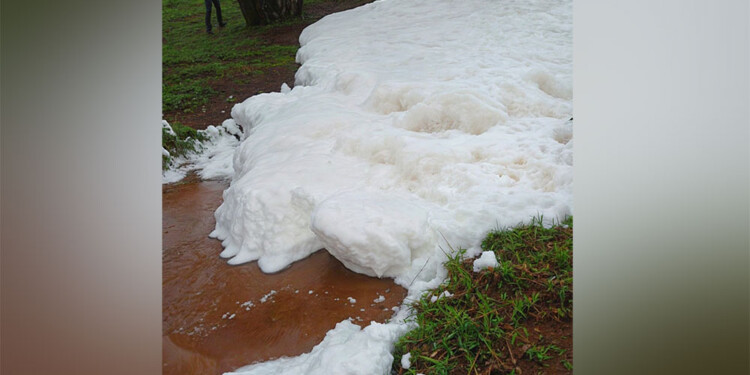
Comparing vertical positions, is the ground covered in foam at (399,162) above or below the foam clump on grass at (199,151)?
above

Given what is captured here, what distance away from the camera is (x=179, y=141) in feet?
15.5

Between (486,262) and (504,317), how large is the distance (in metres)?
0.30

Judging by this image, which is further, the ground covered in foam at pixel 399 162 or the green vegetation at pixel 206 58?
the green vegetation at pixel 206 58

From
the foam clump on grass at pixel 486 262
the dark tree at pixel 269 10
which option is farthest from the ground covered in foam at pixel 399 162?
the dark tree at pixel 269 10

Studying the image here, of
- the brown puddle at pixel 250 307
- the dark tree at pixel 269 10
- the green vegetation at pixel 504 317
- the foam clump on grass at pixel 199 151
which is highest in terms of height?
the dark tree at pixel 269 10

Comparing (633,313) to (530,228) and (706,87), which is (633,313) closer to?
(706,87)

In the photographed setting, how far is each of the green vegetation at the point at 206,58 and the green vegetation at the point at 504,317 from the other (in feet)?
17.4

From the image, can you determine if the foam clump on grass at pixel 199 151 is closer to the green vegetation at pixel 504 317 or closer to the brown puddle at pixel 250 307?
the brown puddle at pixel 250 307

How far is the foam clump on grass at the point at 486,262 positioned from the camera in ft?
5.93

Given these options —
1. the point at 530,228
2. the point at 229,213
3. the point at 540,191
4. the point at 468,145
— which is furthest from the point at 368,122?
the point at 530,228

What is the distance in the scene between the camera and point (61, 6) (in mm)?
451

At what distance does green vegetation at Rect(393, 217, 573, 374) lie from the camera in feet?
4.48

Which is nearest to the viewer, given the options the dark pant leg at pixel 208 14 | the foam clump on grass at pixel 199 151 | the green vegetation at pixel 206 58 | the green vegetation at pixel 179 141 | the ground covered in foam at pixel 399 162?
the ground covered in foam at pixel 399 162

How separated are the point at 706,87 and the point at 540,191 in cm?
197
